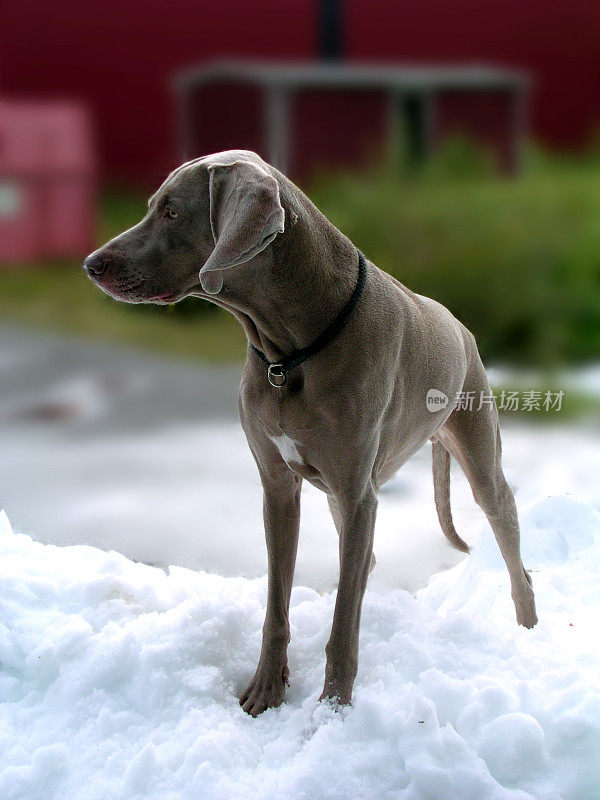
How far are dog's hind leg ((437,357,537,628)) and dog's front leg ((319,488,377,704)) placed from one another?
0.26m

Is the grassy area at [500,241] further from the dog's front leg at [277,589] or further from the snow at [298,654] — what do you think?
the dog's front leg at [277,589]

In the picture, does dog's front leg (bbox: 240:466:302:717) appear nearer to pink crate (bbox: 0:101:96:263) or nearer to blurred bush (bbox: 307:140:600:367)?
blurred bush (bbox: 307:140:600:367)

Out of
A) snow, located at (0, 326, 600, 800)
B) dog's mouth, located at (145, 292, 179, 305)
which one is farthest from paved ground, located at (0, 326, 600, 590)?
dog's mouth, located at (145, 292, 179, 305)

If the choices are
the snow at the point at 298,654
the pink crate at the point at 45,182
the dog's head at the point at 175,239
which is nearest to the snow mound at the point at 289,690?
the snow at the point at 298,654

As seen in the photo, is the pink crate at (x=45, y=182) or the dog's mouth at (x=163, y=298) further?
the pink crate at (x=45, y=182)

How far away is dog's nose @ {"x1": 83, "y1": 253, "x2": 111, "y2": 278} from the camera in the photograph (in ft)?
3.07

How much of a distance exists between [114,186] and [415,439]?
5.89 feet

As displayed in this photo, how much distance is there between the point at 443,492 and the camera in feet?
4.59

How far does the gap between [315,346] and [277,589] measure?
352mm

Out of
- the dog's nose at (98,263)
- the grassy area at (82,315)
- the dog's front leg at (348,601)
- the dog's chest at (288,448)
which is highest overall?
the dog's nose at (98,263)

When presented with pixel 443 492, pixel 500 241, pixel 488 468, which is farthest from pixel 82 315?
pixel 488 468

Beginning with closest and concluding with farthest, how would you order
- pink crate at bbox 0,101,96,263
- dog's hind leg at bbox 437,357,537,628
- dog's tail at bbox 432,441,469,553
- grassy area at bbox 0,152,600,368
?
dog's hind leg at bbox 437,357,537,628, dog's tail at bbox 432,441,469,553, grassy area at bbox 0,152,600,368, pink crate at bbox 0,101,96,263

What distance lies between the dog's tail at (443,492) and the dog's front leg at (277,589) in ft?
1.01

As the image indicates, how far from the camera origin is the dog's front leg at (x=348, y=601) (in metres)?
1.05
